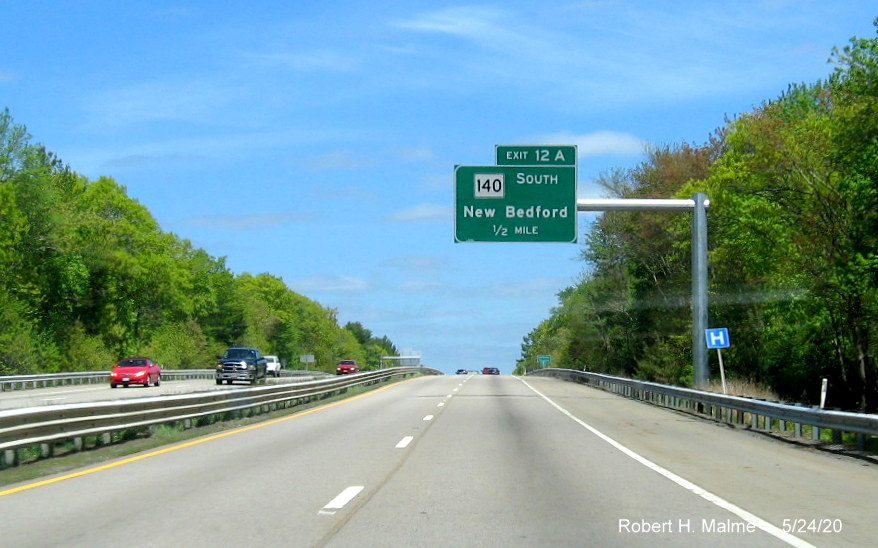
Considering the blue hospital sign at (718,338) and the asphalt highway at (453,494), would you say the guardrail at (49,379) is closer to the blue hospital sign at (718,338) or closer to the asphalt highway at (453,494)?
the asphalt highway at (453,494)

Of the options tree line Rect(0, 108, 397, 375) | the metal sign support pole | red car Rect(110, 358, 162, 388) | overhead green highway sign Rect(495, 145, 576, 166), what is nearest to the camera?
the metal sign support pole

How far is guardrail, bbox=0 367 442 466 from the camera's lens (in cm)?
1322

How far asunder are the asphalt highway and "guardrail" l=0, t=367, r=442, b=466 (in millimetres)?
1074

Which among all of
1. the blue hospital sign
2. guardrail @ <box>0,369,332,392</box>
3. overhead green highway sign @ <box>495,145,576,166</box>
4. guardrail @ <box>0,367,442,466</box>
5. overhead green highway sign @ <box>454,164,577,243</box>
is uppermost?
overhead green highway sign @ <box>495,145,576,166</box>

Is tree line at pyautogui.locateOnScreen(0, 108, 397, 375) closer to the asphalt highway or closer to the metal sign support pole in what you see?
the metal sign support pole

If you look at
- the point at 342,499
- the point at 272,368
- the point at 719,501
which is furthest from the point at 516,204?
the point at 272,368

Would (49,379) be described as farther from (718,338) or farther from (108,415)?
(108,415)

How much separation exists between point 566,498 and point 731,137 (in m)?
35.4

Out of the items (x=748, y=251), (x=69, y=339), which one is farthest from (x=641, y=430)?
(x=69, y=339)

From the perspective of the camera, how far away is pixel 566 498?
10.5 m

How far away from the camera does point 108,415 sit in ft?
53.0

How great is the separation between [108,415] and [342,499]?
24.6 feet

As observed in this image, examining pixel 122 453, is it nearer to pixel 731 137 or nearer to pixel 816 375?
pixel 731 137

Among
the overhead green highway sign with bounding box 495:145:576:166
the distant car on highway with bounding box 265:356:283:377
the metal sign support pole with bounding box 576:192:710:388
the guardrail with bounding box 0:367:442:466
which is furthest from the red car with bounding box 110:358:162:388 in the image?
the metal sign support pole with bounding box 576:192:710:388
